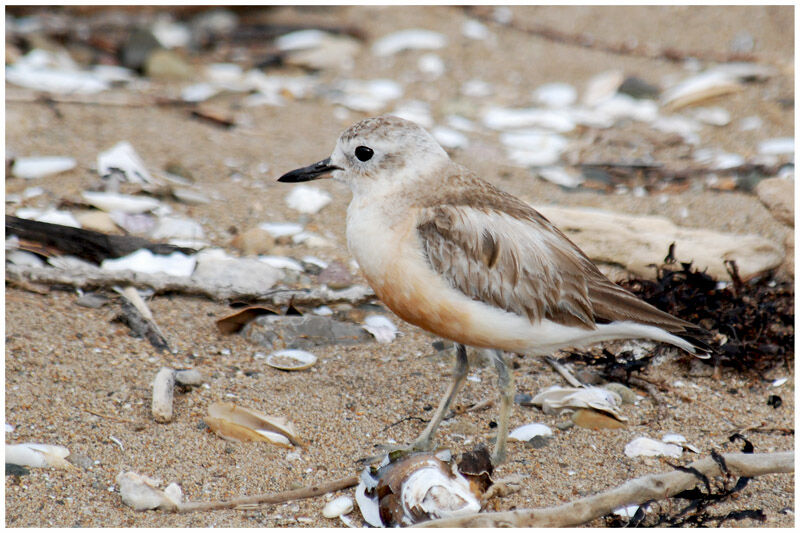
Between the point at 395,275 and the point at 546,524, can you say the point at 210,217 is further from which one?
the point at 546,524

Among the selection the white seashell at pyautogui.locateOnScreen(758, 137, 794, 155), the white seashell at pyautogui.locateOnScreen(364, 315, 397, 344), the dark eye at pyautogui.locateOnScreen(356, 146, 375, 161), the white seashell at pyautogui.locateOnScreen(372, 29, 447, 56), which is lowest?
the white seashell at pyautogui.locateOnScreen(364, 315, 397, 344)

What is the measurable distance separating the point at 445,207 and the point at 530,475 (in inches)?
50.0

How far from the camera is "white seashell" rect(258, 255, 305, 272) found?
18.6ft

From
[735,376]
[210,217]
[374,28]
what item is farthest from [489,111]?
[735,376]

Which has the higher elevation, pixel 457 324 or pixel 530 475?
pixel 457 324

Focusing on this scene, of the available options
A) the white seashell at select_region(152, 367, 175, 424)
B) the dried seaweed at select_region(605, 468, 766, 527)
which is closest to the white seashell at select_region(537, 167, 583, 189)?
the dried seaweed at select_region(605, 468, 766, 527)

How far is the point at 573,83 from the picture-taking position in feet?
30.5

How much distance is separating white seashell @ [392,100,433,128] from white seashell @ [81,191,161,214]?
2.87m

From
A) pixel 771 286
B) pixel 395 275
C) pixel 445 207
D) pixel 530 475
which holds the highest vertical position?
pixel 445 207

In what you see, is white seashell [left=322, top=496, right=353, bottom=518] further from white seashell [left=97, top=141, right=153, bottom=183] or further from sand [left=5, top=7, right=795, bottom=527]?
white seashell [left=97, top=141, right=153, bottom=183]

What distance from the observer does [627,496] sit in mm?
3586

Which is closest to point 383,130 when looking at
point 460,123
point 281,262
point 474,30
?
point 281,262

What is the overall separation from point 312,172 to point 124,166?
2472mm

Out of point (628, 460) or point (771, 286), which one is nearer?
point (628, 460)
